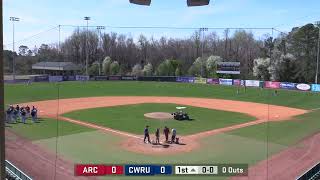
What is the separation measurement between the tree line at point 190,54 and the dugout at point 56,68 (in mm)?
2355

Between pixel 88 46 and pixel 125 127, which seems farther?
pixel 88 46

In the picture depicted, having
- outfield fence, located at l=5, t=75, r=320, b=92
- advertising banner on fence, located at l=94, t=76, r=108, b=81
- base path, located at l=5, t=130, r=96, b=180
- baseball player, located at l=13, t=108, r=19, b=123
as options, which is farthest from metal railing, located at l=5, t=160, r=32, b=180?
advertising banner on fence, located at l=94, t=76, r=108, b=81

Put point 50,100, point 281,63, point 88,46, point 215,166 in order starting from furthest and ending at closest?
point 88,46
point 281,63
point 50,100
point 215,166

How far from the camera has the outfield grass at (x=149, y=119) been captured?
1299 inches

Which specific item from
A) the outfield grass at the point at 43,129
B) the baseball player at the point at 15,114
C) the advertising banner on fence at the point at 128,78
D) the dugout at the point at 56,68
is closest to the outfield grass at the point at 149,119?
the outfield grass at the point at 43,129

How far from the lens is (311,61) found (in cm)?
8206

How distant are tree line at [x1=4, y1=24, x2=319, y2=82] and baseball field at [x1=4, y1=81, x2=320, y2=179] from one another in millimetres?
31696

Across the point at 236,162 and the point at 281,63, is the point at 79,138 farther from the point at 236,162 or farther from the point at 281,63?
the point at 281,63

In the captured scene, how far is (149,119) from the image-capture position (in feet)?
120

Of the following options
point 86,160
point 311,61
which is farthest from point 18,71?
point 86,160

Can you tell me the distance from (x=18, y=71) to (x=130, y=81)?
22.4 metres

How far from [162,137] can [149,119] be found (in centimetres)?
801

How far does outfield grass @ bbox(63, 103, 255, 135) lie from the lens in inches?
1299
